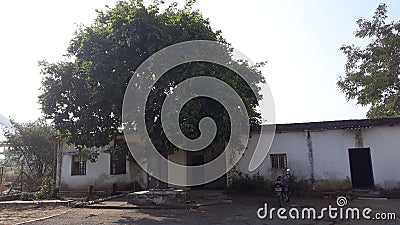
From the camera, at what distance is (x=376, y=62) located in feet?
68.0

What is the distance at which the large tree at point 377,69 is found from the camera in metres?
19.7

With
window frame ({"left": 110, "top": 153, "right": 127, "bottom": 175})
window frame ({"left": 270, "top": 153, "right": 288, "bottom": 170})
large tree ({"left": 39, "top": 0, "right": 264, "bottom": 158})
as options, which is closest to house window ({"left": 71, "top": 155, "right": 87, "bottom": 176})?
window frame ({"left": 110, "top": 153, "right": 127, "bottom": 175})

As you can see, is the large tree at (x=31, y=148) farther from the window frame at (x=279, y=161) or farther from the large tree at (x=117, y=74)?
the window frame at (x=279, y=161)

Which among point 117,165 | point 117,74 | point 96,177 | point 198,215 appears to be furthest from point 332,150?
point 96,177

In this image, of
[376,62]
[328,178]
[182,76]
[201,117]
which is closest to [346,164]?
[328,178]

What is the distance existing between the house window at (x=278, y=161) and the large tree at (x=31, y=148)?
47.0ft

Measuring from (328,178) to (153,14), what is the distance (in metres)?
9.50

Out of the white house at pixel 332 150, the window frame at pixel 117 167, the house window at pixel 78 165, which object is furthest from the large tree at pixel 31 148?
the white house at pixel 332 150

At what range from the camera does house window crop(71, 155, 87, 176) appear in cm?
1802

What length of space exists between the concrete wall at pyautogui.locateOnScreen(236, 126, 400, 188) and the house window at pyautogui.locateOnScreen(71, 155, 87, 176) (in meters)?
8.28

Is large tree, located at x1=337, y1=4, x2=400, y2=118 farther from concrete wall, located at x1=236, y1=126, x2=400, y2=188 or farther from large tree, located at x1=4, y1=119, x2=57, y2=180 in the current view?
Result: large tree, located at x1=4, y1=119, x2=57, y2=180

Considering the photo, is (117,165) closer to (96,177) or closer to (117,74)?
(96,177)

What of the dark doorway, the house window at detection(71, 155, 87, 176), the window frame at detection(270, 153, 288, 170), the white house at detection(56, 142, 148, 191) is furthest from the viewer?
the house window at detection(71, 155, 87, 176)

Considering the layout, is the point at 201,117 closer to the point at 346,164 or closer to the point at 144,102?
the point at 144,102
